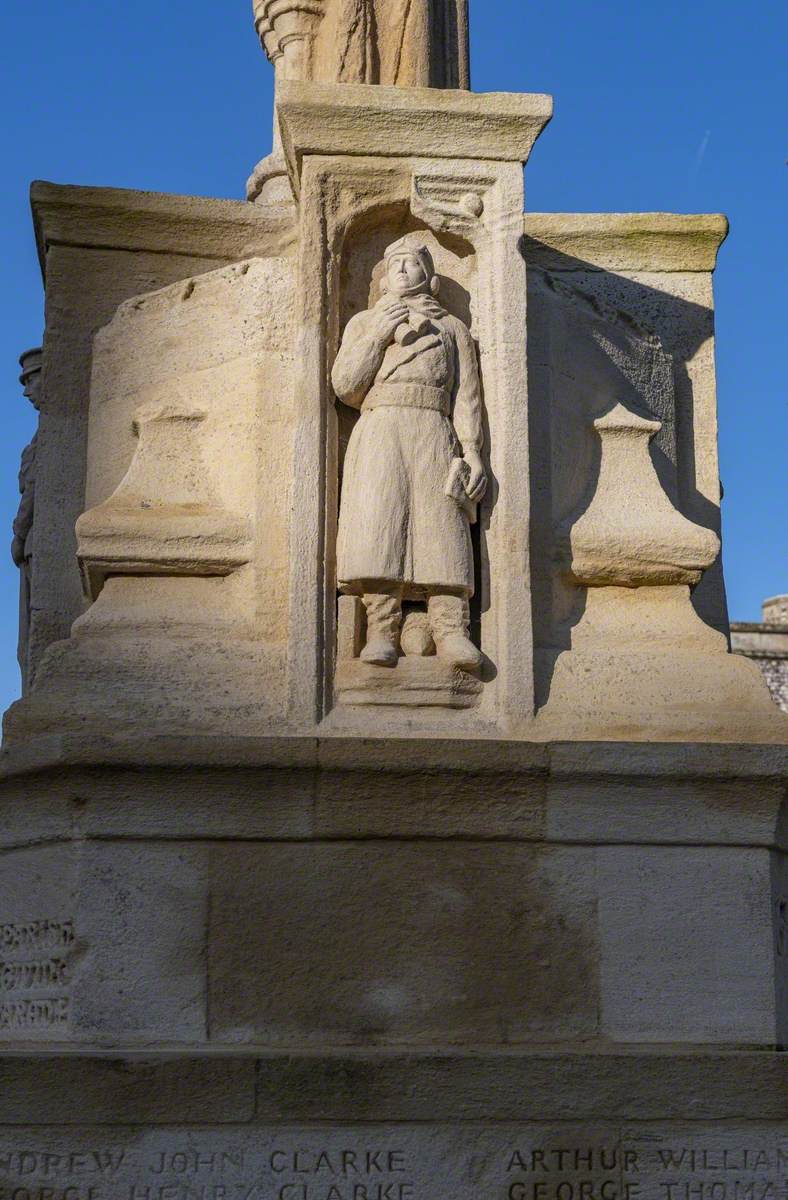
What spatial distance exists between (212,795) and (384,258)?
2.36 m

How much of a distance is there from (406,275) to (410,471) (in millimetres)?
832

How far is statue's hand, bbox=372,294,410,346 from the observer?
682cm

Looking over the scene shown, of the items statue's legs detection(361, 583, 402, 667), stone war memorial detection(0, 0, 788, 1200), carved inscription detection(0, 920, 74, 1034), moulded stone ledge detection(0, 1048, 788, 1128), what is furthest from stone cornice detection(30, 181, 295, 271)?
moulded stone ledge detection(0, 1048, 788, 1128)

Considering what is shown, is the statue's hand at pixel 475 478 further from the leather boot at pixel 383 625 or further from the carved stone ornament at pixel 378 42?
the carved stone ornament at pixel 378 42

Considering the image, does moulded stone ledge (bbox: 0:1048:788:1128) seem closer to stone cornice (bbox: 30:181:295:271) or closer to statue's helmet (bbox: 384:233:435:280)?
statue's helmet (bbox: 384:233:435:280)

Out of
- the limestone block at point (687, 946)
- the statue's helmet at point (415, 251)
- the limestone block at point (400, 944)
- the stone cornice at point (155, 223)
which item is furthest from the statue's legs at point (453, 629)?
the stone cornice at point (155, 223)

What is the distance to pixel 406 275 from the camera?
6.96 meters

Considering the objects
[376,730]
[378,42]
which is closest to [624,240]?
[378,42]

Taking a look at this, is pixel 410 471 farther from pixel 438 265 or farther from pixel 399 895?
pixel 399 895

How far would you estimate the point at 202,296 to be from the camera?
7469mm

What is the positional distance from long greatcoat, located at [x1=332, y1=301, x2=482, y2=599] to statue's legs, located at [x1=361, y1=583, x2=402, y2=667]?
5 cm

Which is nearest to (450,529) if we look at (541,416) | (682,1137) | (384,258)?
(541,416)

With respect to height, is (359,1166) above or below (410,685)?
below

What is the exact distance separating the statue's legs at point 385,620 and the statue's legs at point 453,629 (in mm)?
136
